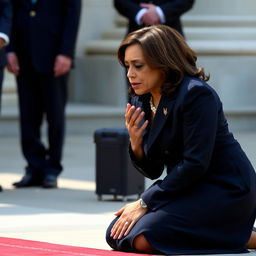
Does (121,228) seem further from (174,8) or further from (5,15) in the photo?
(174,8)

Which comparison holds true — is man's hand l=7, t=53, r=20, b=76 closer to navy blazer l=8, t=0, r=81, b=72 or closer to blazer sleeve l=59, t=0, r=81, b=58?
navy blazer l=8, t=0, r=81, b=72

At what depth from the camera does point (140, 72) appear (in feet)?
19.0

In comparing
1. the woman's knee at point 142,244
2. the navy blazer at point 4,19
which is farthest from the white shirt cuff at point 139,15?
the woman's knee at point 142,244

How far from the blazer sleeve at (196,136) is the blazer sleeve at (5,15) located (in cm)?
314

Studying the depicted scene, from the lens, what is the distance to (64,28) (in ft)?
29.3

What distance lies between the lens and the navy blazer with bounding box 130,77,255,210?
18.5ft

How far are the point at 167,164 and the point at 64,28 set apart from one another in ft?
10.9

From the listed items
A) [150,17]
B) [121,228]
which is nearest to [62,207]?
[121,228]

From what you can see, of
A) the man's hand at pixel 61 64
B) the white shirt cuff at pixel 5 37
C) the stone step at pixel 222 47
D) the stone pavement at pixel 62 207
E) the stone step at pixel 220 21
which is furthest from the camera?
the stone step at pixel 220 21

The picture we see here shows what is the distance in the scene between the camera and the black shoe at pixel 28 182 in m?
8.94

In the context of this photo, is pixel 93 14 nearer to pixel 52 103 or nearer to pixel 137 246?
pixel 52 103

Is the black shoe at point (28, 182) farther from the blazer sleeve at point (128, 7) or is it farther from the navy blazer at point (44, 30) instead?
the blazer sleeve at point (128, 7)

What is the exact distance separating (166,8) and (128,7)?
39 cm

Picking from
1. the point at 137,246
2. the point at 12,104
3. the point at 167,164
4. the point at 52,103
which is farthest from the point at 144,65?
the point at 12,104
